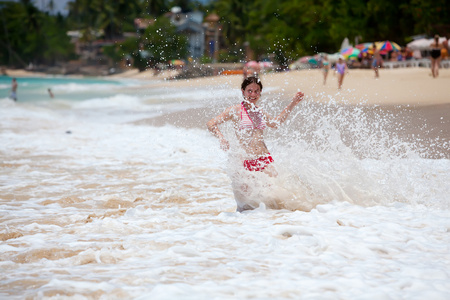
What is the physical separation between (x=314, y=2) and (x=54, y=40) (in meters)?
75.7

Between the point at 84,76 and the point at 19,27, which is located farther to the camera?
the point at 19,27

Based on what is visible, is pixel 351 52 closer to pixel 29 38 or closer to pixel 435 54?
pixel 435 54

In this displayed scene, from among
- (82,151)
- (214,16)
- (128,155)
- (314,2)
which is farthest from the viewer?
(214,16)

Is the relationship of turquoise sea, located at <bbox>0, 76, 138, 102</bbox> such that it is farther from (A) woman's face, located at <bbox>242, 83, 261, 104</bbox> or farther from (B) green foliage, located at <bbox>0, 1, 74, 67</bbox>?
(B) green foliage, located at <bbox>0, 1, 74, 67</bbox>

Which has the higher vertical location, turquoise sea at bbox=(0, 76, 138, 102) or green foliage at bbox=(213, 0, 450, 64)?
green foliage at bbox=(213, 0, 450, 64)

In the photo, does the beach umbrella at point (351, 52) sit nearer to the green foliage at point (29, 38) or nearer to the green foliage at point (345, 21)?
the green foliage at point (345, 21)

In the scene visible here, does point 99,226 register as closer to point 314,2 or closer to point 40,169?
point 40,169

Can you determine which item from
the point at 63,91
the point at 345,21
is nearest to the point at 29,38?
the point at 63,91


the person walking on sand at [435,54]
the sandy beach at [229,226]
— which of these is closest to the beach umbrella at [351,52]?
the person walking on sand at [435,54]

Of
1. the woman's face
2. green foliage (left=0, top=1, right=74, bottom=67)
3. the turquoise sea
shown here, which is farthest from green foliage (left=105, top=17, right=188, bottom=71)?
the woman's face

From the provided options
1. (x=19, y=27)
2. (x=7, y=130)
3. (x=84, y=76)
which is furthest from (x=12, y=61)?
(x=7, y=130)

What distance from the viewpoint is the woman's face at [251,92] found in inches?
219

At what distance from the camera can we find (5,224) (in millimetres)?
5465

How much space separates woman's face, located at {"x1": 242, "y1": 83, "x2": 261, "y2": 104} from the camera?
557cm
